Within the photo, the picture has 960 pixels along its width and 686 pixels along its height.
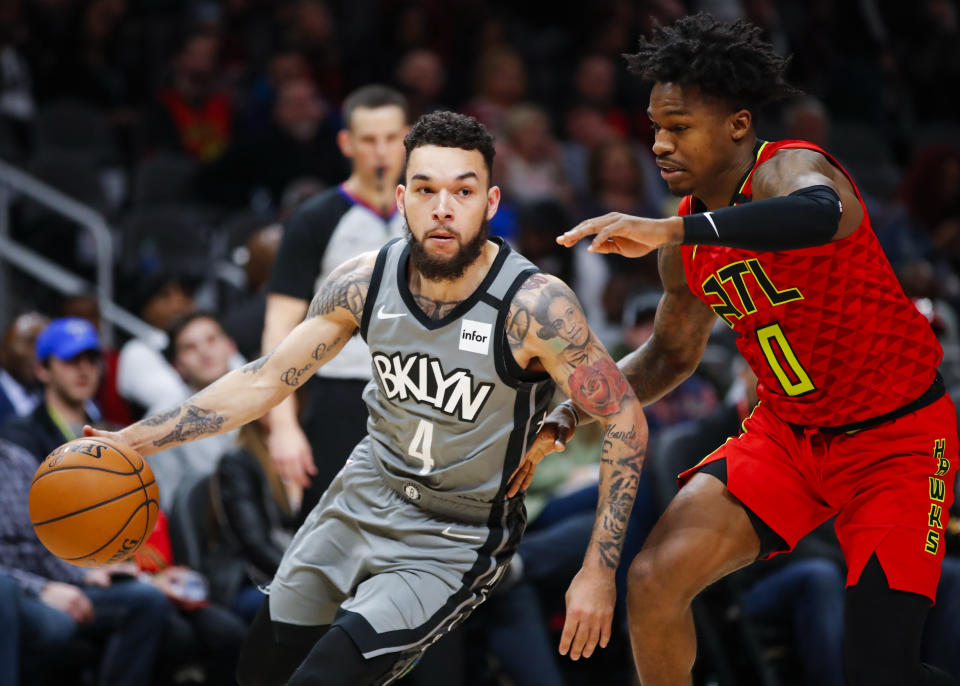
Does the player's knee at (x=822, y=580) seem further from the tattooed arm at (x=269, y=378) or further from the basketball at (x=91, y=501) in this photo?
the basketball at (x=91, y=501)

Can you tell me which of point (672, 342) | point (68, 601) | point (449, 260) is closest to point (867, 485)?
point (672, 342)

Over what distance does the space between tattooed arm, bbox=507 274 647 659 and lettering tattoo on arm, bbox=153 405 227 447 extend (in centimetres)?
100

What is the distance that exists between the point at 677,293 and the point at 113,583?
3.14 metres

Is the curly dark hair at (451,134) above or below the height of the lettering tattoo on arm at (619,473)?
above

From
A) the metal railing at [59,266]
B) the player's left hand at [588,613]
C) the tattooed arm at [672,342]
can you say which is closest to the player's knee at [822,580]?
the tattooed arm at [672,342]

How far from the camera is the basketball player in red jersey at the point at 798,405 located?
3.78 meters

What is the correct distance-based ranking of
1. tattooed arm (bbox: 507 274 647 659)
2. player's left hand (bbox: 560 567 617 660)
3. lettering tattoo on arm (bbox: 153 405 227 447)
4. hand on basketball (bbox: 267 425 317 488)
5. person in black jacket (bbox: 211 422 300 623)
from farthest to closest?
person in black jacket (bbox: 211 422 300 623), hand on basketball (bbox: 267 425 317 488), lettering tattoo on arm (bbox: 153 405 227 447), tattooed arm (bbox: 507 274 647 659), player's left hand (bbox: 560 567 617 660)

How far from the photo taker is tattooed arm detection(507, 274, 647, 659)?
3.75 metres

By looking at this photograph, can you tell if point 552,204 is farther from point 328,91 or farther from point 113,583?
point 113,583

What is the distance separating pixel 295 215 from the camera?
555 centimetres

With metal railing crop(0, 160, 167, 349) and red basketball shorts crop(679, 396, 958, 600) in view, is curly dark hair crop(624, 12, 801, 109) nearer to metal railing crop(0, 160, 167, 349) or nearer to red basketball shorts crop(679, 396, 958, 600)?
red basketball shorts crop(679, 396, 958, 600)

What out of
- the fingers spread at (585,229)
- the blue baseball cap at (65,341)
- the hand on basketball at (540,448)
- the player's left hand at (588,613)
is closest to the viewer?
the fingers spread at (585,229)

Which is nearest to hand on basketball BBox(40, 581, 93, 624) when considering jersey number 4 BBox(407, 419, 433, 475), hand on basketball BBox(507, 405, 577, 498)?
jersey number 4 BBox(407, 419, 433, 475)

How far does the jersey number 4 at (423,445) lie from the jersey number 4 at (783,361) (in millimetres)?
1067
